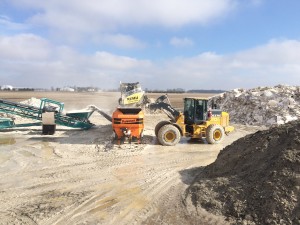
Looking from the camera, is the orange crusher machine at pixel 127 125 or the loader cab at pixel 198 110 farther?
the loader cab at pixel 198 110

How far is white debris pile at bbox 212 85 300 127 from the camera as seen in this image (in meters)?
22.0

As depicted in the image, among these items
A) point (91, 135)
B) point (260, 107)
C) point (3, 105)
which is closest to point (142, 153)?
point (91, 135)

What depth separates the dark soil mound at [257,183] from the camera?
6.04 metres

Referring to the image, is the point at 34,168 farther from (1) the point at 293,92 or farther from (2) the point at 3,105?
(1) the point at 293,92

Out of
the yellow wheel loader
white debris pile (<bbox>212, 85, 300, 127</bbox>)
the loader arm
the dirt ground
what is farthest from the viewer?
white debris pile (<bbox>212, 85, 300, 127</bbox>)

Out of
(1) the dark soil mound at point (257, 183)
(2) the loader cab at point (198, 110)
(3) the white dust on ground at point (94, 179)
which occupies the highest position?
(2) the loader cab at point (198, 110)

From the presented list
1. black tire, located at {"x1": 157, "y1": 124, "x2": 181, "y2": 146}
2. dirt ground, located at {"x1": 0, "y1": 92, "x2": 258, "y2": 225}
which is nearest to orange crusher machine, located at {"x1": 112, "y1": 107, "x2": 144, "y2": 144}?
dirt ground, located at {"x1": 0, "y1": 92, "x2": 258, "y2": 225}

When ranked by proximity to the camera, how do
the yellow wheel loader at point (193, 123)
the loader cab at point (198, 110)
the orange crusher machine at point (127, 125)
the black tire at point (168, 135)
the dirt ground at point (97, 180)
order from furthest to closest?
1. the loader cab at point (198, 110)
2. the yellow wheel loader at point (193, 123)
3. the black tire at point (168, 135)
4. the orange crusher machine at point (127, 125)
5. the dirt ground at point (97, 180)

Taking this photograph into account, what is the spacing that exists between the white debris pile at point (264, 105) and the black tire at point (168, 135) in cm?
1010

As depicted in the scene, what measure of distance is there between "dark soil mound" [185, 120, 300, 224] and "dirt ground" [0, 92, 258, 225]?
15.9 inches

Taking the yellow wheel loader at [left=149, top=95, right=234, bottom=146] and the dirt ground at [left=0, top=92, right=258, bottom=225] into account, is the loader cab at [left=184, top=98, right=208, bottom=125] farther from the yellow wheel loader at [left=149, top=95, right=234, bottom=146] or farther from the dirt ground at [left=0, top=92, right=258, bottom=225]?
the dirt ground at [left=0, top=92, right=258, bottom=225]

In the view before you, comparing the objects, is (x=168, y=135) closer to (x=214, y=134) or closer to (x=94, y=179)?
(x=214, y=134)

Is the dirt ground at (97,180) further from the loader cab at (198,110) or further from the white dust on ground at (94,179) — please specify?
the loader cab at (198,110)

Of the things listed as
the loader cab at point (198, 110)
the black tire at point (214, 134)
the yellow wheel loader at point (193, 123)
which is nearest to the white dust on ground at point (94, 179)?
the black tire at point (214, 134)
